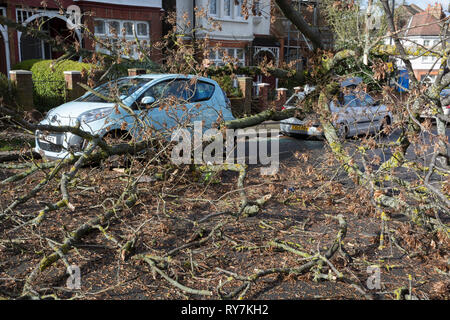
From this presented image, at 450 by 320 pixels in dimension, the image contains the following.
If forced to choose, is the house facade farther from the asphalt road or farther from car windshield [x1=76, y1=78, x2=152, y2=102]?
car windshield [x1=76, y1=78, x2=152, y2=102]

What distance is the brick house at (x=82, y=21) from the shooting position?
18453mm

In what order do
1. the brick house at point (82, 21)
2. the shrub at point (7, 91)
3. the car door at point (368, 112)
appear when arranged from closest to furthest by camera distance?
the car door at point (368, 112), the shrub at point (7, 91), the brick house at point (82, 21)

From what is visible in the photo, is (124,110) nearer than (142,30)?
Yes

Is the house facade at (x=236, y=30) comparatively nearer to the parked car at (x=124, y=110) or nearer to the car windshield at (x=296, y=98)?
the car windshield at (x=296, y=98)

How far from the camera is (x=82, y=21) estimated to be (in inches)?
806

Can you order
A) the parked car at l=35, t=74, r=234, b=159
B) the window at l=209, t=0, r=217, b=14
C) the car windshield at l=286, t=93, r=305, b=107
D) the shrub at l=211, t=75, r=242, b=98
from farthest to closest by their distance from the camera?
1. the window at l=209, t=0, r=217, b=14
2. the shrub at l=211, t=75, r=242, b=98
3. the car windshield at l=286, t=93, r=305, b=107
4. the parked car at l=35, t=74, r=234, b=159

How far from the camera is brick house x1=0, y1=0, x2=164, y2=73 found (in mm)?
18453

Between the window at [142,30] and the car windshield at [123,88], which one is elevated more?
the window at [142,30]

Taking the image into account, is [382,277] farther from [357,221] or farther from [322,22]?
[322,22]

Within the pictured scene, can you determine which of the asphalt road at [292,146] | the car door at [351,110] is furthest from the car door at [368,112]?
the asphalt road at [292,146]

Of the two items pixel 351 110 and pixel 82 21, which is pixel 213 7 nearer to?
pixel 82 21

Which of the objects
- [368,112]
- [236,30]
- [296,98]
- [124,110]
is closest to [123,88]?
[124,110]

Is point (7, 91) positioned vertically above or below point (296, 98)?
above

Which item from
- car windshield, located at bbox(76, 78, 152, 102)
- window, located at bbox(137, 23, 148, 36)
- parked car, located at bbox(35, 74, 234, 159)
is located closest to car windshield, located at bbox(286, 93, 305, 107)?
parked car, located at bbox(35, 74, 234, 159)
